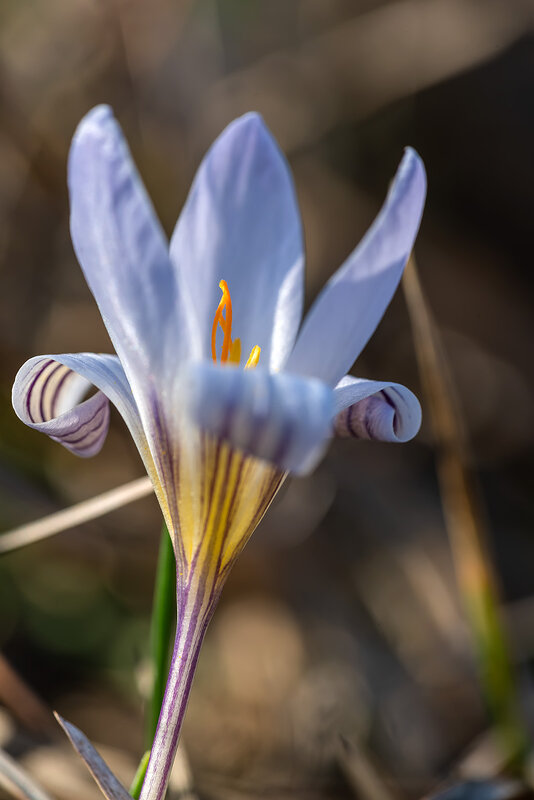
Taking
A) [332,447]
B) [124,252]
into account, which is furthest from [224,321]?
[332,447]

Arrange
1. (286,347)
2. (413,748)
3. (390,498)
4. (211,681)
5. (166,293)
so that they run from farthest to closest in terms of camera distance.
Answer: (390,498) → (211,681) → (413,748) → (286,347) → (166,293)

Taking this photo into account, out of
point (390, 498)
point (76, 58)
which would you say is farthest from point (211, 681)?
point (76, 58)

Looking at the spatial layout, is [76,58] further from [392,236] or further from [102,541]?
[392,236]

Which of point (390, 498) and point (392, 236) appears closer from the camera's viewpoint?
point (392, 236)

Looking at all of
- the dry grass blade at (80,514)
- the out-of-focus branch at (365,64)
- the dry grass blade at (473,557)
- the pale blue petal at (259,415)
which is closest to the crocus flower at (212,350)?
the pale blue petal at (259,415)

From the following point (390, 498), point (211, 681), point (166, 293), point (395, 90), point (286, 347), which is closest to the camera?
point (166, 293)

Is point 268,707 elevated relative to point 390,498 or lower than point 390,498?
lower

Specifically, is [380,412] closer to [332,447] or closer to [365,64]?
[332,447]
